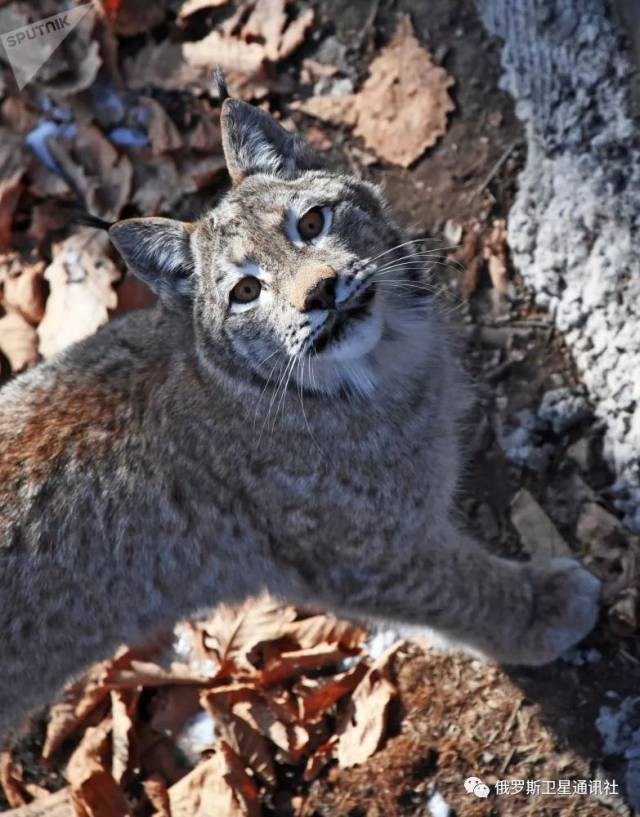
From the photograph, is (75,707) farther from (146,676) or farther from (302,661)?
(302,661)

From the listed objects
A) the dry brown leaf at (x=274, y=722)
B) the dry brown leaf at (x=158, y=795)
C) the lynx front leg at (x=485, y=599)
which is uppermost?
the lynx front leg at (x=485, y=599)

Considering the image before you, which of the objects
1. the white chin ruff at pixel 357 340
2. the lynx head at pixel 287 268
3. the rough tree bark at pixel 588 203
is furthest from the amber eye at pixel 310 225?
the rough tree bark at pixel 588 203

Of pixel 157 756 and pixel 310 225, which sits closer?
pixel 310 225

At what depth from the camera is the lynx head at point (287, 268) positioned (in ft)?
9.96

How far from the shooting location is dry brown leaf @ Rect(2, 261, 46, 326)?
5.27m

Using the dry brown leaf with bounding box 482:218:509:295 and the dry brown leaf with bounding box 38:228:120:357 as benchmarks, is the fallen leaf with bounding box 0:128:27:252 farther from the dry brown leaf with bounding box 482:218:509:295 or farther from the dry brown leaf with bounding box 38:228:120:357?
the dry brown leaf with bounding box 482:218:509:295

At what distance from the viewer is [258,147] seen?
337 centimetres

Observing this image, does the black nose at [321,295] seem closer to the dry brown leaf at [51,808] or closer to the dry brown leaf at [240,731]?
the dry brown leaf at [240,731]

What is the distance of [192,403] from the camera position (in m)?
3.41

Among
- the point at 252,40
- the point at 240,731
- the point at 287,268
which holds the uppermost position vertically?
the point at 252,40

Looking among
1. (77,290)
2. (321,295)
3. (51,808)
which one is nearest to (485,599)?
(321,295)

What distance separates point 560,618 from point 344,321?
161cm

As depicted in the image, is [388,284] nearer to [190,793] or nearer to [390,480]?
[390,480]

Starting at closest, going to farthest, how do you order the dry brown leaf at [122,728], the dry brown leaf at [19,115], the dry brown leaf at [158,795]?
the dry brown leaf at [158,795] < the dry brown leaf at [122,728] < the dry brown leaf at [19,115]
